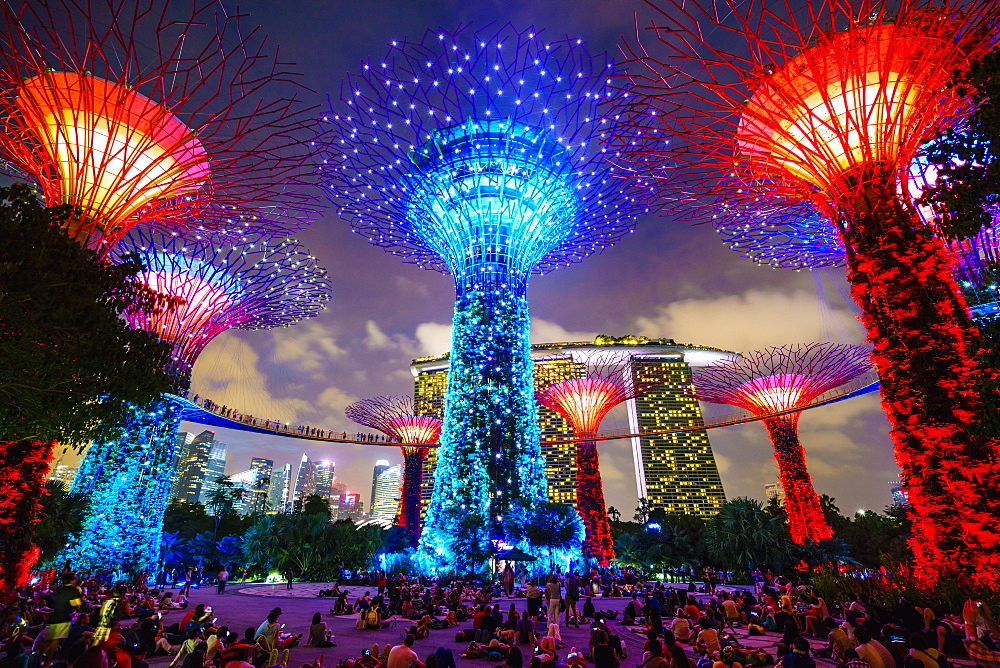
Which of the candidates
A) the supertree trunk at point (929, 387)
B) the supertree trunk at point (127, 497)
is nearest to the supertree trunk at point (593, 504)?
the supertree trunk at point (127, 497)

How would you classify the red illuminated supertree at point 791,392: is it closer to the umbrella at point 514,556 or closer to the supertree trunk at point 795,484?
the supertree trunk at point 795,484

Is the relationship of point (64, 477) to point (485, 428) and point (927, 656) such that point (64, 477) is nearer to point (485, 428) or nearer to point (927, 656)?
point (485, 428)

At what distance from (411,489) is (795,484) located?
91.0 feet

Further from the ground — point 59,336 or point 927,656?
point 59,336

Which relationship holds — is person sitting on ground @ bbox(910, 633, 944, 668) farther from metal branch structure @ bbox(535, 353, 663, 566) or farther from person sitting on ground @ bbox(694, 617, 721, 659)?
metal branch structure @ bbox(535, 353, 663, 566)

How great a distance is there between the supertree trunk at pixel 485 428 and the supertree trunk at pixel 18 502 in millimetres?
12436

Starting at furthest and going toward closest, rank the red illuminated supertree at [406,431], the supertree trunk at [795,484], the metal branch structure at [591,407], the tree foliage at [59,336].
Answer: the red illuminated supertree at [406,431] < the metal branch structure at [591,407] < the supertree trunk at [795,484] < the tree foliage at [59,336]

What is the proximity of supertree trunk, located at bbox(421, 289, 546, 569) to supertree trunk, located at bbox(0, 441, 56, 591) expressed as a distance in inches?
490

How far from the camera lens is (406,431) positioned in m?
42.2

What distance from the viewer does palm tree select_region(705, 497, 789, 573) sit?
26.7 m

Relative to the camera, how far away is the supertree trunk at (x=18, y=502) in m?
12.6

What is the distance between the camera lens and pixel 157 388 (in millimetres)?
9852

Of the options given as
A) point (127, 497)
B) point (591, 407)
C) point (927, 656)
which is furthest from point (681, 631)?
point (591, 407)

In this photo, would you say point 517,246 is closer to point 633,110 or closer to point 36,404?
point 633,110
